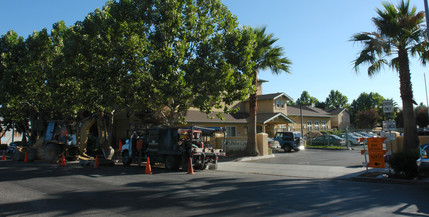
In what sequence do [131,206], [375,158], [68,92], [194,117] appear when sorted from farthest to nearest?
[194,117] → [68,92] → [375,158] → [131,206]

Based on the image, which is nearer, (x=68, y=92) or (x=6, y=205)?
(x=6, y=205)

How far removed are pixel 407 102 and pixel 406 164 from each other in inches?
151

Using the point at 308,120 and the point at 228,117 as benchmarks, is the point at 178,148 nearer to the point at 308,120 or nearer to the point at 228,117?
the point at 228,117

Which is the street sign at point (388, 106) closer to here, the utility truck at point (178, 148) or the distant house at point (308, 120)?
the utility truck at point (178, 148)

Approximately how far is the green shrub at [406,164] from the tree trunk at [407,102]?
2697 millimetres

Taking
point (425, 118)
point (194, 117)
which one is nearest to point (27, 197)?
point (194, 117)

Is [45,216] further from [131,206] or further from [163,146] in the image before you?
[163,146]

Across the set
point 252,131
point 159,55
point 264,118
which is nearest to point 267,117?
point 264,118

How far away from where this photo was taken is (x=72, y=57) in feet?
59.5

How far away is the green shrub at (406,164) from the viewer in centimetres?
1132

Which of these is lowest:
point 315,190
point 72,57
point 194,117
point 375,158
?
point 315,190

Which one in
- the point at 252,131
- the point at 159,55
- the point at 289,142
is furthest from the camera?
the point at 289,142

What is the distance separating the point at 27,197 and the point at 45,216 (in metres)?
2.58

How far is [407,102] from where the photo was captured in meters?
14.0
